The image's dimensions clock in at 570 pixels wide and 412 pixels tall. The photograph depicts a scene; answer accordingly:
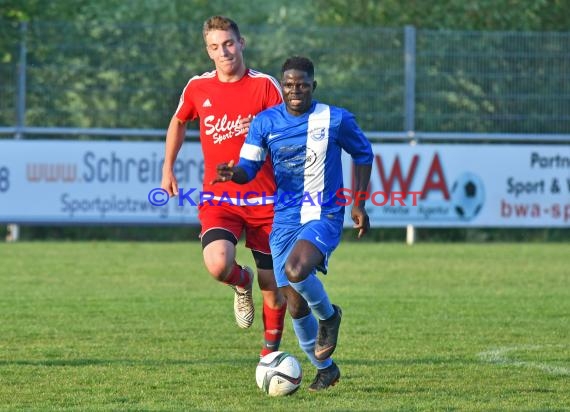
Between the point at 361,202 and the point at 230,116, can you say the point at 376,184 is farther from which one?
the point at 361,202

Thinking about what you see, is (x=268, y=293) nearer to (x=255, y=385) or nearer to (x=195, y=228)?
(x=255, y=385)

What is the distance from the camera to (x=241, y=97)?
840 cm

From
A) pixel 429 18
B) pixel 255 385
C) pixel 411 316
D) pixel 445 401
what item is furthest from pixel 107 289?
pixel 429 18

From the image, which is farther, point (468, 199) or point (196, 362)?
point (468, 199)

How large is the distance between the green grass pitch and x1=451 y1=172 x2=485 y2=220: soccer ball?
7.82 feet

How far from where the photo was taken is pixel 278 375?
728cm

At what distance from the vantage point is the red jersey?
8.34m

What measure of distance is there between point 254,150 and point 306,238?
642 millimetres

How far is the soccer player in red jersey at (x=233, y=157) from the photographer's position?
833 centimetres

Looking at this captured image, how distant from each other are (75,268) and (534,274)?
5.53 m

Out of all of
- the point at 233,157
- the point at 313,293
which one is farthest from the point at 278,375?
the point at 233,157

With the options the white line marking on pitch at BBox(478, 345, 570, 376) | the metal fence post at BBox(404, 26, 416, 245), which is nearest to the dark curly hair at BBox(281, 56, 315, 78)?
the white line marking on pitch at BBox(478, 345, 570, 376)

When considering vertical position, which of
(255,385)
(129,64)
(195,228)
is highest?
(129,64)

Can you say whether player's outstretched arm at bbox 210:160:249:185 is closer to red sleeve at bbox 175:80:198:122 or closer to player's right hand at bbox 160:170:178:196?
player's right hand at bbox 160:170:178:196
